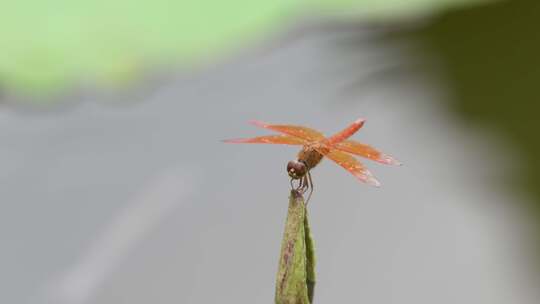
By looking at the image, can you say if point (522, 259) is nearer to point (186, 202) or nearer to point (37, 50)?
point (186, 202)

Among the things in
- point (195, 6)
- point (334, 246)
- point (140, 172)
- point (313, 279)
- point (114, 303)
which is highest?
point (195, 6)

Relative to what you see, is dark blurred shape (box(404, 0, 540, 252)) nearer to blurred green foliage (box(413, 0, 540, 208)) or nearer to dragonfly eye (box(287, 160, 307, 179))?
blurred green foliage (box(413, 0, 540, 208))

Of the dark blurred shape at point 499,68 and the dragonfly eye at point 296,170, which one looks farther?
the dark blurred shape at point 499,68

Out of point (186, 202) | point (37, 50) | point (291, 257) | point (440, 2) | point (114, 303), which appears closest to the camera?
point (291, 257)

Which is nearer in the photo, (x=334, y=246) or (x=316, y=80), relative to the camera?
(x=334, y=246)

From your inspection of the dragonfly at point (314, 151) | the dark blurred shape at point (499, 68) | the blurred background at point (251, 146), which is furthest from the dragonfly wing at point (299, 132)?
the dark blurred shape at point (499, 68)

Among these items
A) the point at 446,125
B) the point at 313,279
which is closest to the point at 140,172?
the point at 446,125

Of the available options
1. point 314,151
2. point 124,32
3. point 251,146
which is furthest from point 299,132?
point 124,32

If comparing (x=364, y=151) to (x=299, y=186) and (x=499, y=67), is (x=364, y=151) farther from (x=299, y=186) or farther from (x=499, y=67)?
(x=499, y=67)

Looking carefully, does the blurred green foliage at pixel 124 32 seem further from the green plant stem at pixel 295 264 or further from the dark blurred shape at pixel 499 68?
the green plant stem at pixel 295 264
